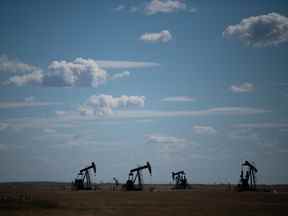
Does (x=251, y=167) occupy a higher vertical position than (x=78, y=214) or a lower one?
higher

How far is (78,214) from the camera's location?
134 ft

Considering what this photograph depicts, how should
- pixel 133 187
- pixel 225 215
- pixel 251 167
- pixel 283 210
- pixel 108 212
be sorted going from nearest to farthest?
pixel 225 215, pixel 108 212, pixel 283 210, pixel 251 167, pixel 133 187

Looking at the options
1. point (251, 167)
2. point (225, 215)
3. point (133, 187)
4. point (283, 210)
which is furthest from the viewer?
point (133, 187)

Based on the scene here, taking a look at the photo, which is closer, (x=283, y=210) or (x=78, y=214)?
(x=78, y=214)

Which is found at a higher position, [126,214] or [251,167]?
[251,167]

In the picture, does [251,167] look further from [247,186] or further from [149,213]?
[149,213]

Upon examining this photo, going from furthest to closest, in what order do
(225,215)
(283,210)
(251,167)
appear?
(251,167) → (283,210) → (225,215)

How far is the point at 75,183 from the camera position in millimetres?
103875

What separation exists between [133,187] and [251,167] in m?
23.1

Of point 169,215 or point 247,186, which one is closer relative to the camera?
point 169,215

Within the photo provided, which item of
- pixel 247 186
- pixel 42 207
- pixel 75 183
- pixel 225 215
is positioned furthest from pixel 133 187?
pixel 225 215

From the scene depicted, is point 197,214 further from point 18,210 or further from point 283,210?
point 18,210

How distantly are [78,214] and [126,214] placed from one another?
12.6 ft

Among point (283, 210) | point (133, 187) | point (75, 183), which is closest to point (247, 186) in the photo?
point (133, 187)
